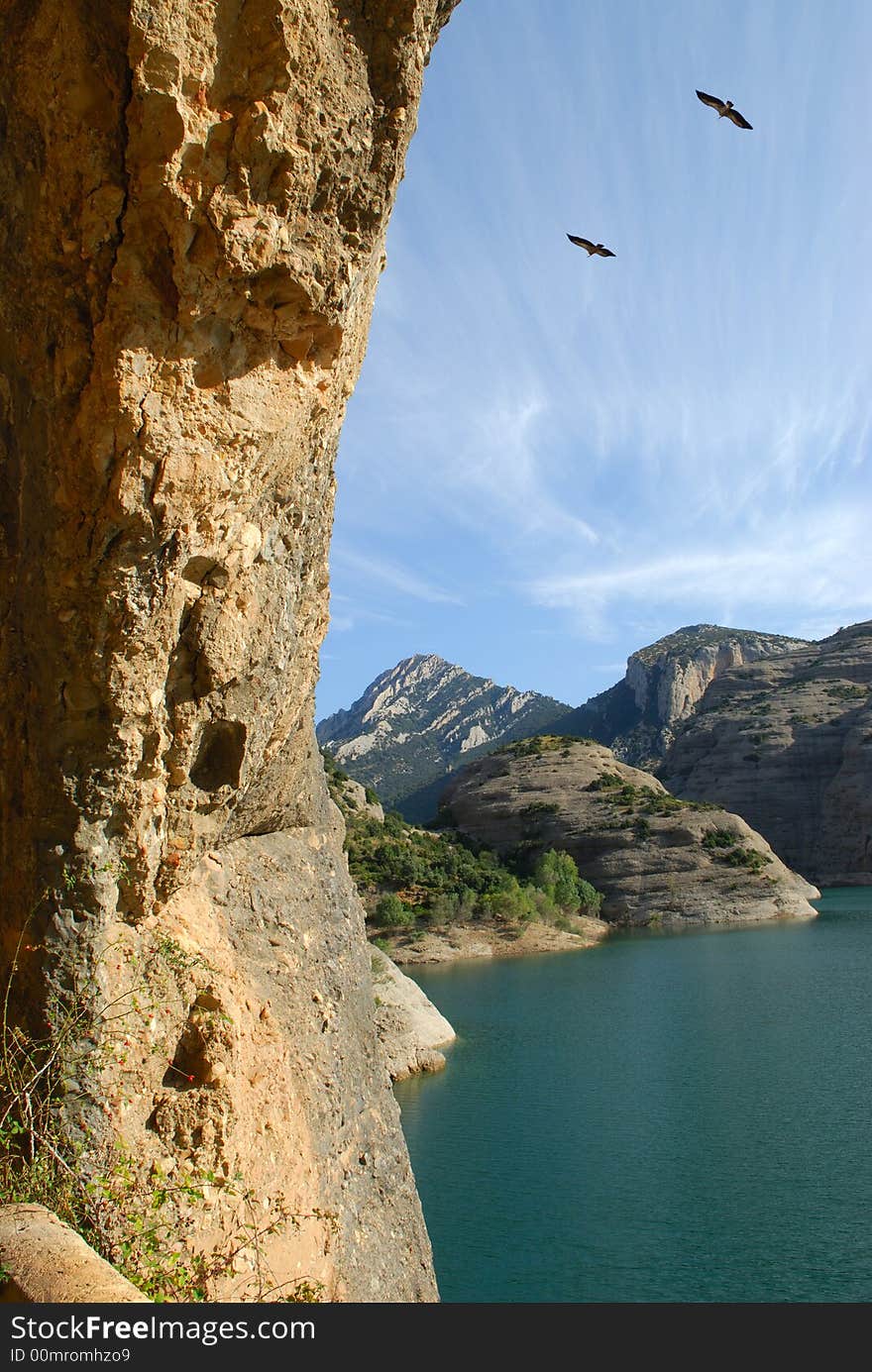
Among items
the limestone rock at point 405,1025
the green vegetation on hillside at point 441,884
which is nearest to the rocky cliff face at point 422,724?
the green vegetation on hillside at point 441,884

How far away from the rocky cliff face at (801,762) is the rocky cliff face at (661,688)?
1765cm

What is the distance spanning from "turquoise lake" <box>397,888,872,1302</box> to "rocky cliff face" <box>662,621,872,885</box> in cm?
4567

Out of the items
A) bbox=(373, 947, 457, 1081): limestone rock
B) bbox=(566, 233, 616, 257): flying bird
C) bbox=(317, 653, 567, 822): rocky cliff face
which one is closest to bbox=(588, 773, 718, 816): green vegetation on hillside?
bbox=(373, 947, 457, 1081): limestone rock

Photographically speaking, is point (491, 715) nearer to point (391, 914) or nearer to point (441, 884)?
point (441, 884)

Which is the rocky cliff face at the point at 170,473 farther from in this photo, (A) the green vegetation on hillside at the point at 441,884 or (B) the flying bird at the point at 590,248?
(A) the green vegetation on hillside at the point at 441,884

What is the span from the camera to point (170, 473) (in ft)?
14.8

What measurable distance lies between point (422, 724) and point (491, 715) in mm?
11607

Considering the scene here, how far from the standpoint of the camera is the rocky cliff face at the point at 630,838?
52.8m

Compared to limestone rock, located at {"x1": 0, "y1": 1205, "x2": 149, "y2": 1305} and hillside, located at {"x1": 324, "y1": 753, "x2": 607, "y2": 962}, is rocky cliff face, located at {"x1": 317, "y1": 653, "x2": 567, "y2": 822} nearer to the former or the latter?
hillside, located at {"x1": 324, "y1": 753, "x2": 607, "y2": 962}

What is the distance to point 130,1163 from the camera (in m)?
4.65

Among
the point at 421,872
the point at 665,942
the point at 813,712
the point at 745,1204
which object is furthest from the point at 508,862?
the point at 745,1204

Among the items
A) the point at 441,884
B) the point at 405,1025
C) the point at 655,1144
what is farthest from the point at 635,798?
the point at 655,1144

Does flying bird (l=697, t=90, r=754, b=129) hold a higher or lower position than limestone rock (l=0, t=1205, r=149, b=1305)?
higher

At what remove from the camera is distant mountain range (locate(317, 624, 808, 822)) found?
112438mm
